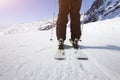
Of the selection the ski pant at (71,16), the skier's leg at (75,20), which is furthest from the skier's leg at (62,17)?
the skier's leg at (75,20)

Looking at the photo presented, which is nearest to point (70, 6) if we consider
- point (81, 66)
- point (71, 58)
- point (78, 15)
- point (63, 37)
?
point (78, 15)

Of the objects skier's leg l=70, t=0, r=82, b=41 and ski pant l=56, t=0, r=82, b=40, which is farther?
skier's leg l=70, t=0, r=82, b=41

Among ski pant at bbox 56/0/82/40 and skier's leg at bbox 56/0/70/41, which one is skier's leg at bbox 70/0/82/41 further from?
skier's leg at bbox 56/0/70/41

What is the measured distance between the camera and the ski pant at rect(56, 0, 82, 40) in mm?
4934

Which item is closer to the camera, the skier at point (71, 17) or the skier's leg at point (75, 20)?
the skier at point (71, 17)

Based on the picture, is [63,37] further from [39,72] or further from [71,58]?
[39,72]

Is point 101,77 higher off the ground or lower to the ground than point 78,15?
lower

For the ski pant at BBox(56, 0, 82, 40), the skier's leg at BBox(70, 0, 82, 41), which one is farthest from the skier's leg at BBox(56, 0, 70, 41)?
the skier's leg at BBox(70, 0, 82, 41)

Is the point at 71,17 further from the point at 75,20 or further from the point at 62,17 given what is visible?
the point at 62,17

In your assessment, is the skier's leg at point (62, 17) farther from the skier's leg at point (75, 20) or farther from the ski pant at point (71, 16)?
the skier's leg at point (75, 20)

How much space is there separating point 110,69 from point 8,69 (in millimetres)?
1666

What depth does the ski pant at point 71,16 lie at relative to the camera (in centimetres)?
493

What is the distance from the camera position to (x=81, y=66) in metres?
3.00

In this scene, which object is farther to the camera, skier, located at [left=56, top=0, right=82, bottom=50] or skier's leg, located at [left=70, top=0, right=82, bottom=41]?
skier's leg, located at [left=70, top=0, right=82, bottom=41]
